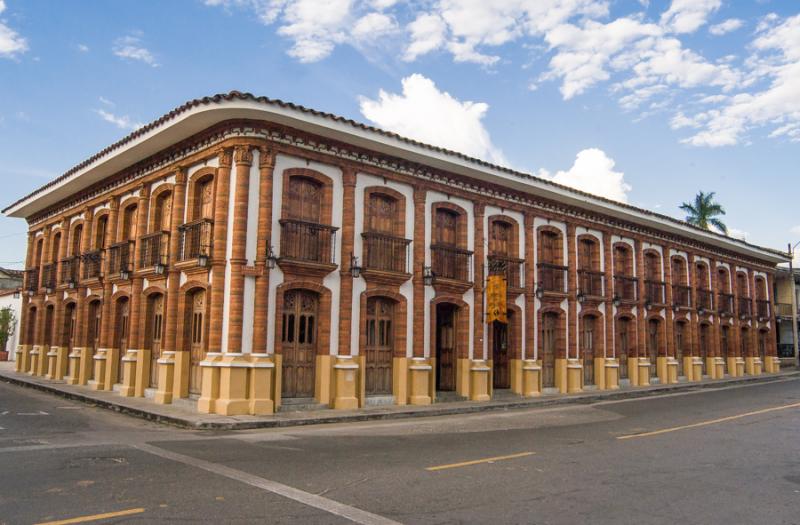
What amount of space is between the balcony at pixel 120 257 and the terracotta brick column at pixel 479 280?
35.2 ft

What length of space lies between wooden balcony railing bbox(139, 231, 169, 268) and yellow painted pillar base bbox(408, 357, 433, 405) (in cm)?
752

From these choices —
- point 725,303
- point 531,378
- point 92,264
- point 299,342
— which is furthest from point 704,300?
point 92,264

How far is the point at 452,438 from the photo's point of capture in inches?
487

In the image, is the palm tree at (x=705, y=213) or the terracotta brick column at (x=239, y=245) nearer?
the terracotta brick column at (x=239, y=245)

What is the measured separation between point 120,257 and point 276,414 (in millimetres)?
8708

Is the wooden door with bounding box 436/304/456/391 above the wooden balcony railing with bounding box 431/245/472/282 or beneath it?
beneath

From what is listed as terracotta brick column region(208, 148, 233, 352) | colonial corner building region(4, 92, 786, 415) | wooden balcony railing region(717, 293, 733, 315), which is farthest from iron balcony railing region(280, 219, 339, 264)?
wooden balcony railing region(717, 293, 733, 315)

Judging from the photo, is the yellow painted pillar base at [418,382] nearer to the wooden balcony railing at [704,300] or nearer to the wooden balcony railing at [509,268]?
the wooden balcony railing at [509,268]

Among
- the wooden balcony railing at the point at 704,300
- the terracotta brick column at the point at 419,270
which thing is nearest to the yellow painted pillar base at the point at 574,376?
the terracotta brick column at the point at 419,270

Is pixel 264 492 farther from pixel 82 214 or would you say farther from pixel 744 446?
pixel 82 214

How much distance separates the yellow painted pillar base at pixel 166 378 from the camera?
55.3 feet

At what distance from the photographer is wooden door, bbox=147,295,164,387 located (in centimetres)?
1845

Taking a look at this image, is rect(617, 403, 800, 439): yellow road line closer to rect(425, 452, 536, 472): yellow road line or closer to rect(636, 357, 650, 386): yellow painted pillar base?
rect(425, 452, 536, 472): yellow road line

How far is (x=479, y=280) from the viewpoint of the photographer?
68.3 ft
